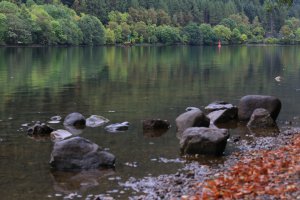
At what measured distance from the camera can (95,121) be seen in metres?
28.8

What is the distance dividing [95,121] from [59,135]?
4231 millimetres

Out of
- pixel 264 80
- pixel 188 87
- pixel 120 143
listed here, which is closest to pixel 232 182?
pixel 120 143

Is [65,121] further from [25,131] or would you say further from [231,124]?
[231,124]

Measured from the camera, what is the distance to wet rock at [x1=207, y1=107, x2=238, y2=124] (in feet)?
99.1

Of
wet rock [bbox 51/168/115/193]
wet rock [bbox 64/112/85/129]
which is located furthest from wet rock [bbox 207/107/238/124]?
wet rock [bbox 51/168/115/193]

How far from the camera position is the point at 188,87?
49.2m

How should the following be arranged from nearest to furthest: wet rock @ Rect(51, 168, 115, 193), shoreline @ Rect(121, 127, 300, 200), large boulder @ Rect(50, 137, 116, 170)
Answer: shoreline @ Rect(121, 127, 300, 200) < wet rock @ Rect(51, 168, 115, 193) < large boulder @ Rect(50, 137, 116, 170)

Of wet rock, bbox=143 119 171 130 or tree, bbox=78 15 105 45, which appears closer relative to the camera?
wet rock, bbox=143 119 171 130

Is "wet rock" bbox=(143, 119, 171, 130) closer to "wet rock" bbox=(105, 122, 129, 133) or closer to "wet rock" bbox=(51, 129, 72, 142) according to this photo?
"wet rock" bbox=(105, 122, 129, 133)

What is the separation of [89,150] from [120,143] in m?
4.37

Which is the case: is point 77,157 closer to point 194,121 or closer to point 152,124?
point 152,124

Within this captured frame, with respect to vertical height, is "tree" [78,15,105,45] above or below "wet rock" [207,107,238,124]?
above

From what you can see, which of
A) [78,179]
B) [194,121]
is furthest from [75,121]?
[78,179]

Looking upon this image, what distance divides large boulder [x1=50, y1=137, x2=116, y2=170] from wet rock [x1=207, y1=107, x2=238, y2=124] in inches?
470
